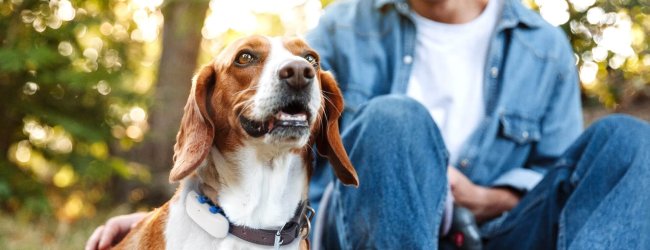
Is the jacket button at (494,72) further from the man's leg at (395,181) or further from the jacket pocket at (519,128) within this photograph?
the man's leg at (395,181)

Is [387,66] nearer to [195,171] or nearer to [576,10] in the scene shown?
[195,171]

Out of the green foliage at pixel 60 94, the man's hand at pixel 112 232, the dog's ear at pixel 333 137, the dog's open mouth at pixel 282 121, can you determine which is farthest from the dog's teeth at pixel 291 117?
the green foliage at pixel 60 94

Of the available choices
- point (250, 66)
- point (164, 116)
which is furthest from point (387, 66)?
point (164, 116)

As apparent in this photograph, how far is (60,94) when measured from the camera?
5191 mm

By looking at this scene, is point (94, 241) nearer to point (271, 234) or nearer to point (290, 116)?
point (271, 234)

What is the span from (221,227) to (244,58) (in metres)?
0.55

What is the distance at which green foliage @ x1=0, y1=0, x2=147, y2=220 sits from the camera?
4.85 metres

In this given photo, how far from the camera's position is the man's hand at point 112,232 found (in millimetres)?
2686

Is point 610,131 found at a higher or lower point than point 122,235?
higher

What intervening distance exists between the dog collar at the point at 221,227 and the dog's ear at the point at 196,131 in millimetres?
120

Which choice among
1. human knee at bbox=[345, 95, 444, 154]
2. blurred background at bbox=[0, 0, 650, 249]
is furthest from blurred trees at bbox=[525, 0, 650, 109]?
human knee at bbox=[345, 95, 444, 154]

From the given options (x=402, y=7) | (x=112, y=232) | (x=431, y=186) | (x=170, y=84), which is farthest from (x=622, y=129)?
(x=170, y=84)

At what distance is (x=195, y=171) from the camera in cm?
236

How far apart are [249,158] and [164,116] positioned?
415 cm
